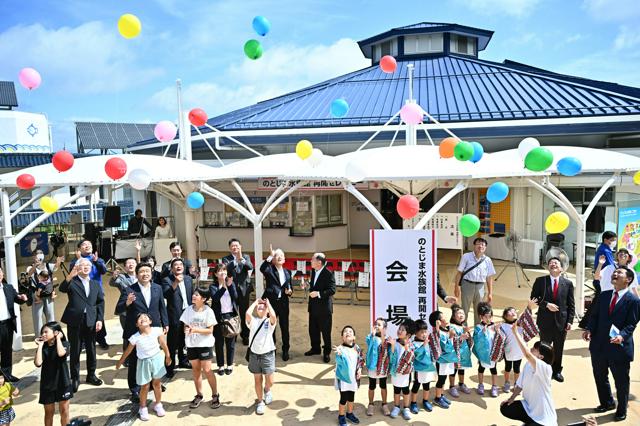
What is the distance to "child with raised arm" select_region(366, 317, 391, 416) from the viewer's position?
17.1 ft

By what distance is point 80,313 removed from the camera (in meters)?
6.05

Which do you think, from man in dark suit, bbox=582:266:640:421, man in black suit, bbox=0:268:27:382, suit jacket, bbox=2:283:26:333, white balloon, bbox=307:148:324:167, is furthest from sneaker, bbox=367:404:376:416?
suit jacket, bbox=2:283:26:333

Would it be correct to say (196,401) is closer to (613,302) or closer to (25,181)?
(25,181)

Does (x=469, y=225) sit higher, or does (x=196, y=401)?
(x=469, y=225)

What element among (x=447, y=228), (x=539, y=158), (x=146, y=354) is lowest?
(x=146, y=354)

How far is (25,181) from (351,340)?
5.65 meters

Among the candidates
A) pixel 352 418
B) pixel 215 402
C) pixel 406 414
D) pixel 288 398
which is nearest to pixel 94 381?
pixel 215 402

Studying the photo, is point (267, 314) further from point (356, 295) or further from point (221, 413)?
point (356, 295)

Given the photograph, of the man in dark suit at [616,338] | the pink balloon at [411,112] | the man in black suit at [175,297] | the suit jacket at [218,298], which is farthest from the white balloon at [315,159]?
the man in dark suit at [616,338]

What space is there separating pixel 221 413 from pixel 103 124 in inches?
1205

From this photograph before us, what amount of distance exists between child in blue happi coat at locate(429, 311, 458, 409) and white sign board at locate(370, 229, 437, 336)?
71cm

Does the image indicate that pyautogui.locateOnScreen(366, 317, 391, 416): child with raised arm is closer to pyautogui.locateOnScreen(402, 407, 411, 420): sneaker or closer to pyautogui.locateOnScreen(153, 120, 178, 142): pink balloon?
pyautogui.locateOnScreen(402, 407, 411, 420): sneaker

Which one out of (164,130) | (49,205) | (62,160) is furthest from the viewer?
(164,130)

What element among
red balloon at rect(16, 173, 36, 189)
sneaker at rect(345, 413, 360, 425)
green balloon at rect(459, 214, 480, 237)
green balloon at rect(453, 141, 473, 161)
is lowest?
sneaker at rect(345, 413, 360, 425)
